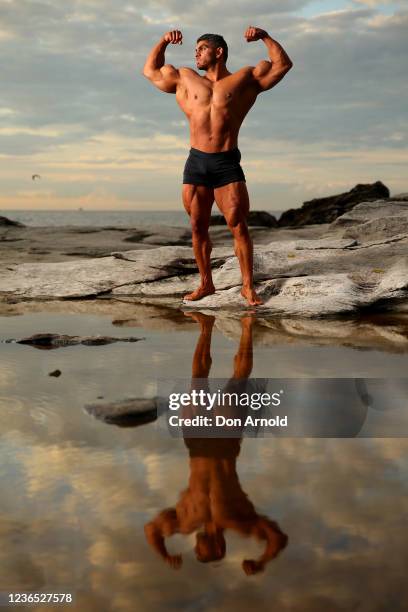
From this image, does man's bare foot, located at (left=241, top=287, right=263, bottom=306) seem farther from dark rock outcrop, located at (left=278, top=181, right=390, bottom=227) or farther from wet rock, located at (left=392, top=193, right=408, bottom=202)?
dark rock outcrop, located at (left=278, top=181, right=390, bottom=227)

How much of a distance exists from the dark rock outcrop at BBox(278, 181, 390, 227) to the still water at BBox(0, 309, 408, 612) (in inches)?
477

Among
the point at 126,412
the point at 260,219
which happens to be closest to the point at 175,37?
the point at 126,412

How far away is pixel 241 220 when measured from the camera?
590 cm

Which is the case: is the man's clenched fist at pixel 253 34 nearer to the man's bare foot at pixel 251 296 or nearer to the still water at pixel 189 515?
the man's bare foot at pixel 251 296

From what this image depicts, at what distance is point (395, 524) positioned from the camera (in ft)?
5.78

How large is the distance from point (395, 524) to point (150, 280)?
17.7 feet

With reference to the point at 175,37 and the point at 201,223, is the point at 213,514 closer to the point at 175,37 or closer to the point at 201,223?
the point at 201,223

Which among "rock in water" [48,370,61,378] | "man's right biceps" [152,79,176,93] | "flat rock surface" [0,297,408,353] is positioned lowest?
"rock in water" [48,370,61,378]

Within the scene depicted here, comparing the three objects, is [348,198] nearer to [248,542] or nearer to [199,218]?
[199,218]

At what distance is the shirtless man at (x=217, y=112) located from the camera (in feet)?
18.5

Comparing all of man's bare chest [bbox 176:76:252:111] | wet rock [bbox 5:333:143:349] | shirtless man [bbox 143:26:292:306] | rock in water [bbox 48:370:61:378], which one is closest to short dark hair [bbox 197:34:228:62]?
shirtless man [bbox 143:26:292:306]

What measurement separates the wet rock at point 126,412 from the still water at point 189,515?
0.06 m

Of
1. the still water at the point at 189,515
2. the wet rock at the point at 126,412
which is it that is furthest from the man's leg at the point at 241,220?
the wet rock at the point at 126,412

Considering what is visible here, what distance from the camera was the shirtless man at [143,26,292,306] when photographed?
222 inches
